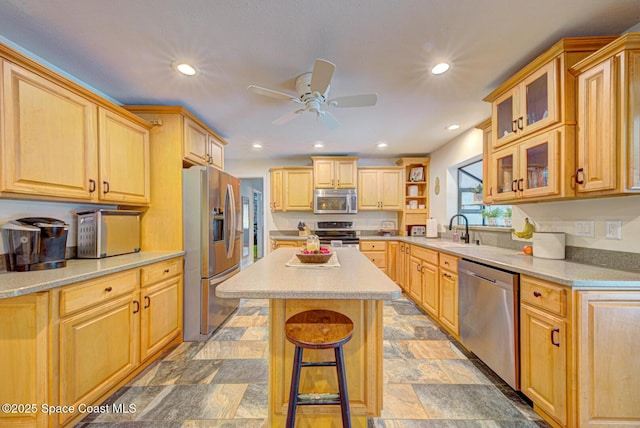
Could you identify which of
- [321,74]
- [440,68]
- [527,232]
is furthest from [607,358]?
[321,74]

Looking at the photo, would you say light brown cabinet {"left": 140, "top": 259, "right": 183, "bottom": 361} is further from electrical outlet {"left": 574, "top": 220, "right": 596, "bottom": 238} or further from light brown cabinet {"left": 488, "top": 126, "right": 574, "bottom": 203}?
electrical outlet {"left": 574, "top": 220, "right": 596, "bottom": 238}

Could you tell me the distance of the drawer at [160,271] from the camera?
1.93 m

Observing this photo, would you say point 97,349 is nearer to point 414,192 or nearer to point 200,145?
point 200,145

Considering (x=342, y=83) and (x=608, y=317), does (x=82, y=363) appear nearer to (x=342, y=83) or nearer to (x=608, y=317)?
(x=342, y=83)

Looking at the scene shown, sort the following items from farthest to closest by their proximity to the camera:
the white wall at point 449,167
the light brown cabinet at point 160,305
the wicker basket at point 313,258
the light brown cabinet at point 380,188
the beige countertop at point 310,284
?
the light brown cabinet at point 380,188, the white wall at point 449,167, the light brown cabinet at point 160,305, the wicker basket at point 313,258, the beige countertop at point 310,284

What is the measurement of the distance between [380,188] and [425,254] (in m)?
1.71

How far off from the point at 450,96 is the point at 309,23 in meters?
1.57

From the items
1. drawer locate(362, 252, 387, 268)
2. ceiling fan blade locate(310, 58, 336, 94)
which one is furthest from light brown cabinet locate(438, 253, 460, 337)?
ceiling fan blade locate(310, 58, 336, 94)

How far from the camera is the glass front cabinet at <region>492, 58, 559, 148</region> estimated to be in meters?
1.62

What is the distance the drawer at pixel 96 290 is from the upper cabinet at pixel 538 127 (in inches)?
121

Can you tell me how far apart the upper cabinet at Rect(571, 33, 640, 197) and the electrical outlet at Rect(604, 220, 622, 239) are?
31 cm

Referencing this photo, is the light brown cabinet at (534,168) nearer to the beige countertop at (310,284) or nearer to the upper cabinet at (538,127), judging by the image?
the upper cabinet at (538,127)

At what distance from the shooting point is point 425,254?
9.98 ft

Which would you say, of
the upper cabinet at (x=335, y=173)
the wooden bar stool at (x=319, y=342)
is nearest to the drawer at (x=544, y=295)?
the wooden bar stool at (x=319, y=342)
